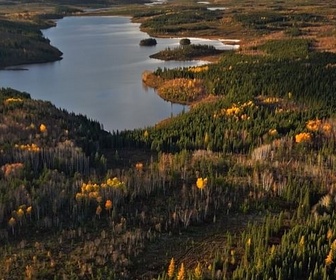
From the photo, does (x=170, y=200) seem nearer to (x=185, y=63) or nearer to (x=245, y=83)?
(x=245, y=83)

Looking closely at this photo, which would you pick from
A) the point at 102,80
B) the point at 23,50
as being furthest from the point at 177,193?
the point at 23,50

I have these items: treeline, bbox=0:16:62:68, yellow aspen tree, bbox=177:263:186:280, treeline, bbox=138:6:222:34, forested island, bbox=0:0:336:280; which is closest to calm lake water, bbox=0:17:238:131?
treeline, bbox=0:16:62:68

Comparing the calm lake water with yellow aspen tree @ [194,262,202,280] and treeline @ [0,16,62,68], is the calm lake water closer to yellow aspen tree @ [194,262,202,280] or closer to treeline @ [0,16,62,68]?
treeline @ [0,16,62,68]

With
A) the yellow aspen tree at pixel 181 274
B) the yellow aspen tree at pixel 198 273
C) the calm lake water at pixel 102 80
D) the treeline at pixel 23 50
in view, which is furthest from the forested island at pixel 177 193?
the treeline at pixel 23 50

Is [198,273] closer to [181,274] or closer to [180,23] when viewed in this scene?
[181,274]

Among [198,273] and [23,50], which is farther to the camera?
[23,50]

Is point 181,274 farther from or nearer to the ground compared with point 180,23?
nearer to the ground

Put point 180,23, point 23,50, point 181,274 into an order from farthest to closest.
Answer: point 180,23, point 23,50, point 181,274
